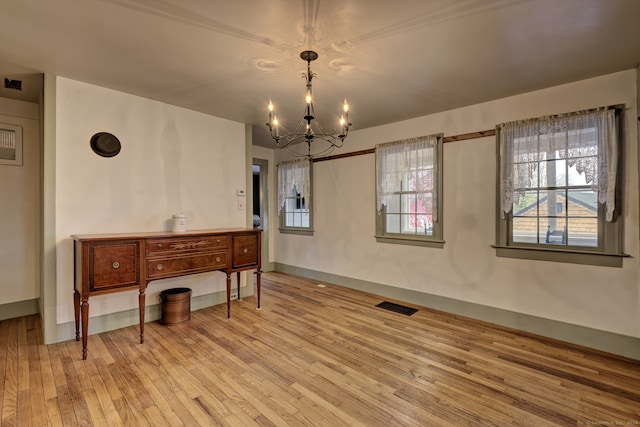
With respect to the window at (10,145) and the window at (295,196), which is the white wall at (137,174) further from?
the window at (295,196)

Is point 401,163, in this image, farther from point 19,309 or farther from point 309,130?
point 19,309

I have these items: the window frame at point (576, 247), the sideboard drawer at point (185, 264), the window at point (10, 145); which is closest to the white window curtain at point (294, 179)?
the sideboard drawer at point (185, 264)

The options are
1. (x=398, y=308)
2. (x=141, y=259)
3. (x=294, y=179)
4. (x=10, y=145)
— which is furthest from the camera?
(x=294, y=179)

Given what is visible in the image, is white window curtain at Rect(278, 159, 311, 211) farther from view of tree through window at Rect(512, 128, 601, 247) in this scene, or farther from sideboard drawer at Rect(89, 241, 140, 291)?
view of tree through window at Rect(512, 128, 601, 247)

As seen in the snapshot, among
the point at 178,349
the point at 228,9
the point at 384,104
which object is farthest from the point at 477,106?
the point at 178,349

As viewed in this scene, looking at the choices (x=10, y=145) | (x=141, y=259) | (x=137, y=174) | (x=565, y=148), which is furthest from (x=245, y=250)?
(x=565, y=148)

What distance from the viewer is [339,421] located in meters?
1.71

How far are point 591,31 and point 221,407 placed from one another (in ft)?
11.3

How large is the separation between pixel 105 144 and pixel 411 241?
3.63 metres

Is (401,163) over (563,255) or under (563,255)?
over

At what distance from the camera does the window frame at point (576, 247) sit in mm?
2527

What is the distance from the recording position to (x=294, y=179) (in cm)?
528

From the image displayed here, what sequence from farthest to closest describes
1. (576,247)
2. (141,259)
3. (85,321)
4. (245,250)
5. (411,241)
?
(411,241) < (245,250) < (576,247) < (141,259) < (85,321)

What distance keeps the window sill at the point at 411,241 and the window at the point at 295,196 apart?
56.8 inches
